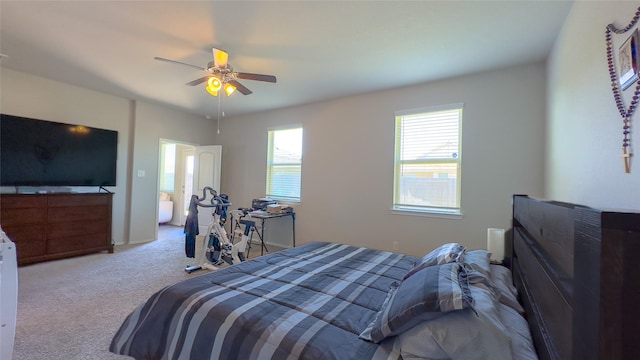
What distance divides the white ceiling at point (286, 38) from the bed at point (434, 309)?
163cm

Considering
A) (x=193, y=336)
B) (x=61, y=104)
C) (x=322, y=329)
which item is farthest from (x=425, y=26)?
(x=61, y=104)

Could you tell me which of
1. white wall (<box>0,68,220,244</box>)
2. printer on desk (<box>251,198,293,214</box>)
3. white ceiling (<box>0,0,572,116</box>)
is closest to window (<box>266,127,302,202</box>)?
printer on desk (<box>251,198,293,214</box>)

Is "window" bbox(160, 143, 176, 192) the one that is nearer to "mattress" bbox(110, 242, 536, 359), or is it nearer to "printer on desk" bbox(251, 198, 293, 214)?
"printer on desk" bbox(251, 198, 293, 214)

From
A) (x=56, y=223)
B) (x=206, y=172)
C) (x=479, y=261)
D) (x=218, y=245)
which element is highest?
(x=206, y=172)

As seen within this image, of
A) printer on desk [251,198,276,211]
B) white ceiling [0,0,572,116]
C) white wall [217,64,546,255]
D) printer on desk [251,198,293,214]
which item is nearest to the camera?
white ceiling [0,0,572,116]

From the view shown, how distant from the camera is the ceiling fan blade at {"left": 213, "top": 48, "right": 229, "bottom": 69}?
2.61 m

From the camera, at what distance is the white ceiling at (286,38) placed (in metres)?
2.15

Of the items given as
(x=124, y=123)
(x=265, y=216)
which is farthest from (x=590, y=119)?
(x=124, y=123)

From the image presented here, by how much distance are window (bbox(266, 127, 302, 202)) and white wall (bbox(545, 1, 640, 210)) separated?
11.6 ft

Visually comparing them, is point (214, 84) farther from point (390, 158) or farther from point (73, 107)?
point (73, 107)

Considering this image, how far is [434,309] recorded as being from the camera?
97 cm

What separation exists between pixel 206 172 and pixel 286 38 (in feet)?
12.9

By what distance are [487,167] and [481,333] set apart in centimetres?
284

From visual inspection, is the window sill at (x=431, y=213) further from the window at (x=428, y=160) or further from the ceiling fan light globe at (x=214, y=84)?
the ceiling fan light globe at (x=214, y=84)
